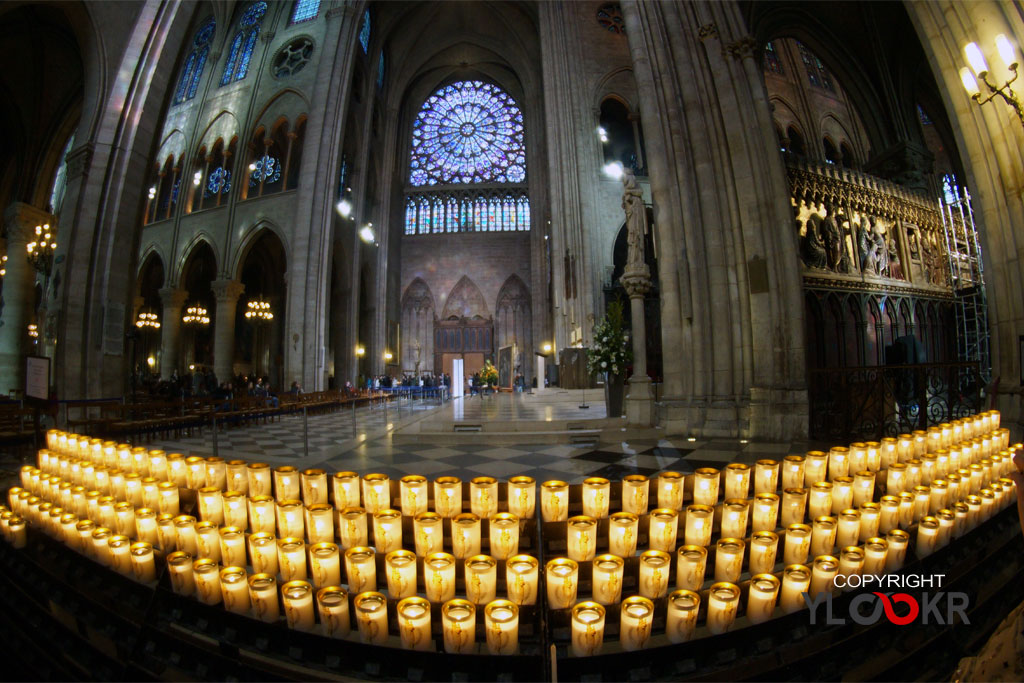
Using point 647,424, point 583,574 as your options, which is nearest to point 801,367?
point 647,424

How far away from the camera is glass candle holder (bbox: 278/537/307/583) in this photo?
75.7 inches

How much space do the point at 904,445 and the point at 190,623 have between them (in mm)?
4315

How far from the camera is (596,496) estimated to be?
7.27 ft

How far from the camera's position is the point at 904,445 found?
2.93 metres

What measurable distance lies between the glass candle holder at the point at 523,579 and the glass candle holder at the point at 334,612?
0.66 meters

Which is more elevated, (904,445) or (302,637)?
(904,445)

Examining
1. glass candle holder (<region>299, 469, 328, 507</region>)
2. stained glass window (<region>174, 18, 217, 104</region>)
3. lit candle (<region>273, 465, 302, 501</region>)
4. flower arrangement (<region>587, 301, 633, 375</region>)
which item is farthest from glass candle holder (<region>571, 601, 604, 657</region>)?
stained glass window (<region>174, 18, 217, 104</region>)

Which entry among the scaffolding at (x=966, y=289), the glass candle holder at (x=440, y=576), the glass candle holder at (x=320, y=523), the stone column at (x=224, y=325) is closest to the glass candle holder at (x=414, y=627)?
the glass candle holder at (x=440, y=576)

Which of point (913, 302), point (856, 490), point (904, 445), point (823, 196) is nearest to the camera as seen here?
point (856, 490)

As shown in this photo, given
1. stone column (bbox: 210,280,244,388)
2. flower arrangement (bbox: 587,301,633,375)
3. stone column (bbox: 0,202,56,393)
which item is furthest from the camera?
stone column (bbox: 210,280,244,388)

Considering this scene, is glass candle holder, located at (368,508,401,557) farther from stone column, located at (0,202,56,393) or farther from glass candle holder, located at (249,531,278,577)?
stone column, located at (0,202,56,393)

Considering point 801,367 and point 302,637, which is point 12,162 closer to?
point 302,637

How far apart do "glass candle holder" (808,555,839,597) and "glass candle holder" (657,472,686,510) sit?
0.63 meters

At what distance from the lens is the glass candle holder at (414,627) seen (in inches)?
61.2
